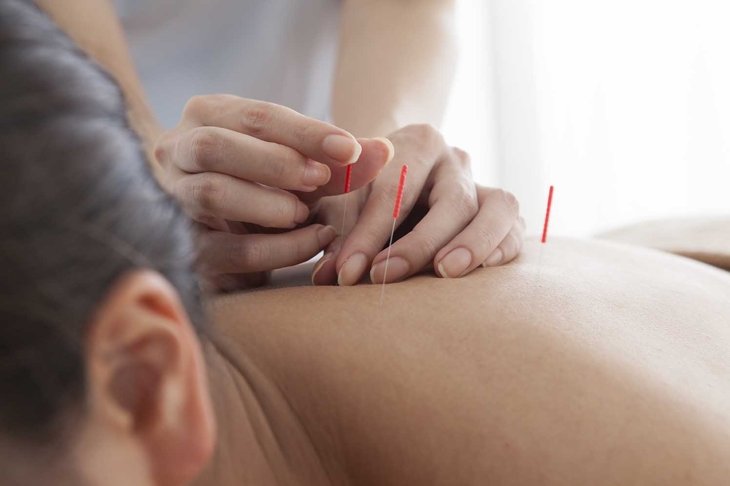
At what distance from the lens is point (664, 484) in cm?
79

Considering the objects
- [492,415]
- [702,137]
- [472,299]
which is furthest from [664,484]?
[702,137]

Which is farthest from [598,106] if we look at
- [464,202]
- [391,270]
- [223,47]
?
[391,270]

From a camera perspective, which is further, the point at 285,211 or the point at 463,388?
the point at 285,211

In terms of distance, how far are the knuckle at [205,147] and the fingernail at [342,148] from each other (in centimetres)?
13

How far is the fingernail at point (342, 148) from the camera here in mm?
943

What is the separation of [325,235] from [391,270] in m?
0.09

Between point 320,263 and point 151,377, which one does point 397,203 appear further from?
point 151,377

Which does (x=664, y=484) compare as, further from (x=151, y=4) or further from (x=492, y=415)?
(x=151, y=4)

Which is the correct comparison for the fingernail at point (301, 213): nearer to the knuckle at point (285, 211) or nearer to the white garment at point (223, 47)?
the knuckle at point (285, 211)

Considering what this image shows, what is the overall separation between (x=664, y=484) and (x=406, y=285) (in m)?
0.36

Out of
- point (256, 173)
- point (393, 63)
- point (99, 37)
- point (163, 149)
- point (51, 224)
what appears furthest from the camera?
point (393, 63)

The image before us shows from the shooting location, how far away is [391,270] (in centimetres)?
102

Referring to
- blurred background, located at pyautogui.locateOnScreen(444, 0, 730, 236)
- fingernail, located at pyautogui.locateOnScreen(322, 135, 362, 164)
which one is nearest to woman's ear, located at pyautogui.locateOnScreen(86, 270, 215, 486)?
fingernail, located at pyautogui.locateOnScreen(322, 135, 362, 164)

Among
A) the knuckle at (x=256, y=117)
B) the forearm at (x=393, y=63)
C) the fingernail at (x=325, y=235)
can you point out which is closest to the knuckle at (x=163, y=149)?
the knuckle at (x=256, y=117)
